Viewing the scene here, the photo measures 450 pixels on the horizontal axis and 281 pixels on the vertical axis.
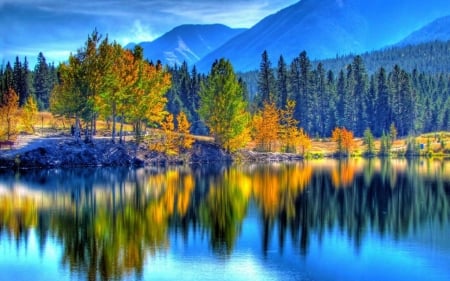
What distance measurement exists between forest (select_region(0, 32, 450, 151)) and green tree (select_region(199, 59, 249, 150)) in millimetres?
203

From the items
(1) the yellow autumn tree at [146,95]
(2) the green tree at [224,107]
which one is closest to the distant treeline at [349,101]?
(2) the green tree at [224,107]

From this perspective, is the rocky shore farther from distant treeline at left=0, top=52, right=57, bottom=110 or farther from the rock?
distant treeline at left=0, top=52, right=57, bottom=110

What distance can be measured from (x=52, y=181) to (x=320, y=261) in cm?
4834

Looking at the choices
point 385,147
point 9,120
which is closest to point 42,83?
point 9,120

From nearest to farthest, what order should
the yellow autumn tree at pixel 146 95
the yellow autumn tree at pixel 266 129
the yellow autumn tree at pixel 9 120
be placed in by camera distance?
the yellow autumn tree at pixel 9 120, the yellow autumn tree at pixel 146 95, the yellow autumn tree at pixel 266 129

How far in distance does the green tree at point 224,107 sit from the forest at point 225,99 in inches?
8.0

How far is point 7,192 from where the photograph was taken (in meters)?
59.6

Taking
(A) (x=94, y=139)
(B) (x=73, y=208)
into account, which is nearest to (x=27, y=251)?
(B) (x=73, y=208)

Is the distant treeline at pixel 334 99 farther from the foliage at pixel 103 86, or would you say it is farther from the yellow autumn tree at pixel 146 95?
the foliage at pixel 103 86

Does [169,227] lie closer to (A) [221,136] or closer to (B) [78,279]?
(B) [78,279]

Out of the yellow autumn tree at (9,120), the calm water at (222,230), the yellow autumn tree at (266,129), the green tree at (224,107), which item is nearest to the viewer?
the calm water at (222,230)

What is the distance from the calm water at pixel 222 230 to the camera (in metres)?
30.0

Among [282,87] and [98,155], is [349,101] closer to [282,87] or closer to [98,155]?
[282,87]

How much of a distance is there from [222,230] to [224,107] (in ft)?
260
